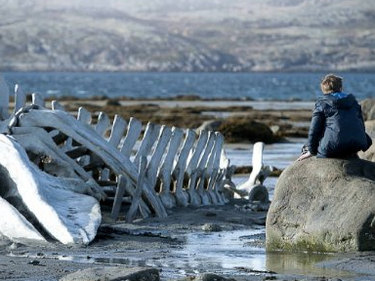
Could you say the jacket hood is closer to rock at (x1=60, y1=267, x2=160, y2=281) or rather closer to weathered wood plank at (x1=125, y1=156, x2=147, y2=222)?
weathered wood plank at (x1=125, y1=156, x2=147, y2=222)

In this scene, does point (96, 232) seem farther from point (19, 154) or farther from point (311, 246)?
point (311, 246)

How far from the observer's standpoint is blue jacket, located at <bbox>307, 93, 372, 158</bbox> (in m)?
11.4

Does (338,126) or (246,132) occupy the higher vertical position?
(338,126)

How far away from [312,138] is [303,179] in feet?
1.35

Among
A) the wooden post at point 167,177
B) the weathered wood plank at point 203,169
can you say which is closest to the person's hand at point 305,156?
the wooden post at point 167,177

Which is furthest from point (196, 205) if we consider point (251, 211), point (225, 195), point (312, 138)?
point (312, 138)

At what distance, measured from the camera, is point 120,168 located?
1346 cm

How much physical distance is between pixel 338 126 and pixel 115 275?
12.0 ft

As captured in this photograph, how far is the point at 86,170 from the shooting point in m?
13.6

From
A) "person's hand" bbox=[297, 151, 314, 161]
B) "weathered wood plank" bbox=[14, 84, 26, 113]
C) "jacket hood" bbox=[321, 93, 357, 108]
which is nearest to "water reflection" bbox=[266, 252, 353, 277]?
"person's hand" bbox=[297, 151, 314, 161]

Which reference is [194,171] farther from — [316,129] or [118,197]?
[316,129]

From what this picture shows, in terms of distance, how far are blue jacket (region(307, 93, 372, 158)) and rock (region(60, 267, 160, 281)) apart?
3164 millimetres

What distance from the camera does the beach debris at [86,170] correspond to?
11.1m

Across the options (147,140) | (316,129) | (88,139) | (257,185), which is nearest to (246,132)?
(257,185)
